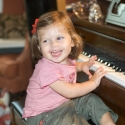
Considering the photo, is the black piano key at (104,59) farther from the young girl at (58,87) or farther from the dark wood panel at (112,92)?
the dark wood panel at (112,92)

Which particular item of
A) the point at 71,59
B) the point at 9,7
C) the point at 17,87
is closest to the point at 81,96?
the point at 71,59

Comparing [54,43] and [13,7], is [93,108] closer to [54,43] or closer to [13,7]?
[54,43]

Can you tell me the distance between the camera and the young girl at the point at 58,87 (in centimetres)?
154

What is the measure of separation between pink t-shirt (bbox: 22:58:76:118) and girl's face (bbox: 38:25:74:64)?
39 mm

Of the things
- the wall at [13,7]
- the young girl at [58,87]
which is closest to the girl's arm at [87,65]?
the young girl at [58,87]

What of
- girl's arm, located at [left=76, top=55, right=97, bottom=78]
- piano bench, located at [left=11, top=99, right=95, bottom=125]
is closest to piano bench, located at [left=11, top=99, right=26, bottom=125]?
piano bench, located at [left=11, top=99, right=95, bottom=125]

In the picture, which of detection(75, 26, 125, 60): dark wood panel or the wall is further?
the wall

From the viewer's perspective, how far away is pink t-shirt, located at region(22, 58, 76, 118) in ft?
5.11

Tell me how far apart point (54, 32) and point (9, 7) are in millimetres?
2459

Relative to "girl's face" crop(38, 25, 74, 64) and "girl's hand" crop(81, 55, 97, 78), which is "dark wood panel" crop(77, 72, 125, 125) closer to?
"girl's hand" crop(81, 55, 97, 78)

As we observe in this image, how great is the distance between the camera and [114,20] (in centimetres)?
181

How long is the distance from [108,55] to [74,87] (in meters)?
0.35

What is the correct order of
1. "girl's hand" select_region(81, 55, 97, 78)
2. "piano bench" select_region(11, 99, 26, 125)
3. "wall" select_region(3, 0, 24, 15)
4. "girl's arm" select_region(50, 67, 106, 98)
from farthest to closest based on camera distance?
1. "wall" select_region(3, 0, 24, 15)
2. "piano bench" select_region(11, 99, 26, 125)
3. "girl's hand" select_region(81, 55, 97, 78)
4. "girl's arm" select_region(50, 67, 106, 98)

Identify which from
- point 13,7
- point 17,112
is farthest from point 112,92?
point 13,7
